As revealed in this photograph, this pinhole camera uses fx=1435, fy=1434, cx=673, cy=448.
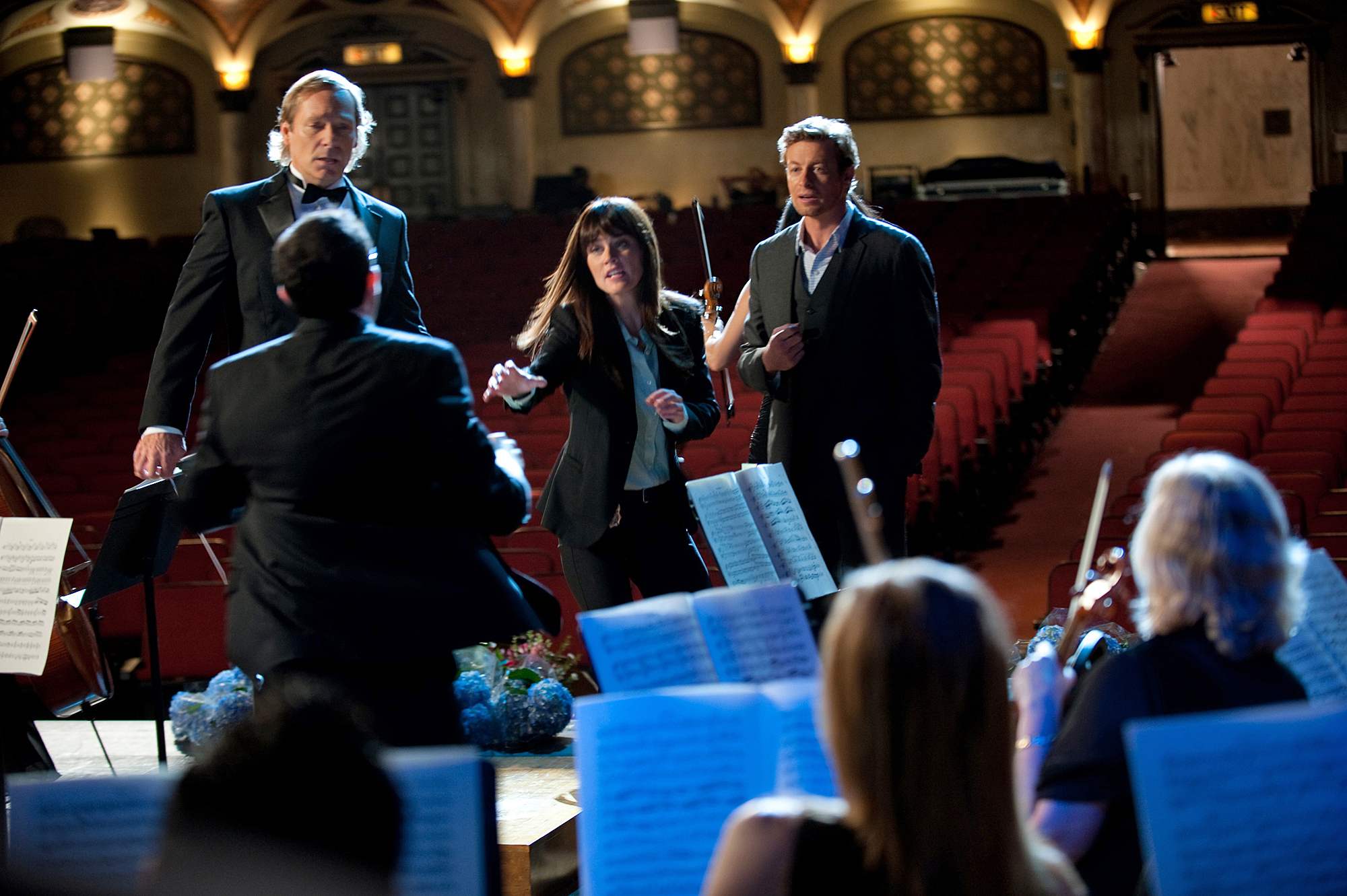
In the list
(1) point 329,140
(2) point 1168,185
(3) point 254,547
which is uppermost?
(2) point 1168,185

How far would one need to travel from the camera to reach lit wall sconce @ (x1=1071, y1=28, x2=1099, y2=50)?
48.2 feet

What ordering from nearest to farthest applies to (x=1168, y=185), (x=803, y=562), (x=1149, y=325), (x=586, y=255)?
(x=803, y=562), (x=586, y=255), (x=1149, y=325), (x=1168, y=185)

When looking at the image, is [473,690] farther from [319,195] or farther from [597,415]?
[319,195]

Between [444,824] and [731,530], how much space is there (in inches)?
50.1

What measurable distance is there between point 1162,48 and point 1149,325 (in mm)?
5360

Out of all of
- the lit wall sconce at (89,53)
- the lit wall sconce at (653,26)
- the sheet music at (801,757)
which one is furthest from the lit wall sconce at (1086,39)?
the sheet music at (801,757)

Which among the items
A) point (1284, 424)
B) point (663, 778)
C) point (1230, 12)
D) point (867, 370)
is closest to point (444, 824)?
point (663, 778)

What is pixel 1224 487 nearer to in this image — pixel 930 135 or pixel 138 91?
pixel 930 135

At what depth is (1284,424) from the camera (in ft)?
18.8

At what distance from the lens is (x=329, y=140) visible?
273cm

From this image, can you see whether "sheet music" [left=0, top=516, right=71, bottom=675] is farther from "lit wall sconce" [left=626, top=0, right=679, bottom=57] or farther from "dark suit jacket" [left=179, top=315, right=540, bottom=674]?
"lit wall sconce" [left=626, top=0, right=679, bottom=57]

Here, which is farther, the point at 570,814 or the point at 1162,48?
the point at 1162,48

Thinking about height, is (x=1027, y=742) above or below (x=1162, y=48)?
below

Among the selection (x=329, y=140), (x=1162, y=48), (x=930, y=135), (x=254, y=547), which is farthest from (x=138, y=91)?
(x=254, y=547)
